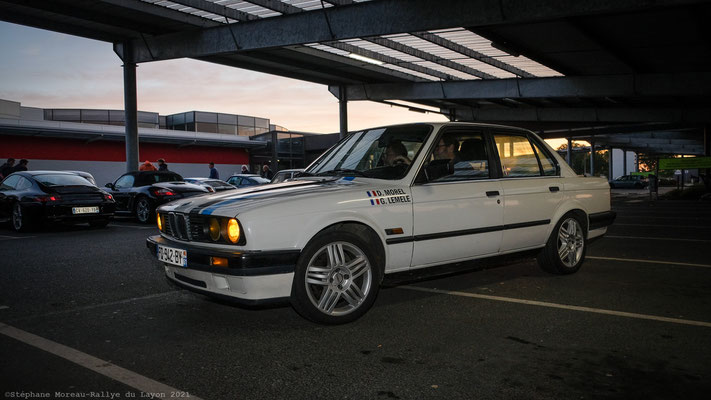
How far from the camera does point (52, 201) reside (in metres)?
11.2

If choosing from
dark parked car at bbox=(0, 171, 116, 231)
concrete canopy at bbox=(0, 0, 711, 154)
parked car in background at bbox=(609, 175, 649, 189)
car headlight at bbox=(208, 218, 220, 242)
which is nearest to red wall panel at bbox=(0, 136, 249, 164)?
concrete canopy at bbox=(0, 0, 711, 154)

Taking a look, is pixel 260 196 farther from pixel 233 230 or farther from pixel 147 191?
pixel 147 191

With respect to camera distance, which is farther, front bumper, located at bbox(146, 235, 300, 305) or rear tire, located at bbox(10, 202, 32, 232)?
rear tire, located at bbox(10, 202, 32, 232)

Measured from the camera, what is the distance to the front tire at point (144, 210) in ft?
44.2

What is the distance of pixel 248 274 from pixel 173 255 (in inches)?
33.8

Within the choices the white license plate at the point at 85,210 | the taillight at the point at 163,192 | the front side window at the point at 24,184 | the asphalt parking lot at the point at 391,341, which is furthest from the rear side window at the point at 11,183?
the asphalt parking lot at the point at 391,341

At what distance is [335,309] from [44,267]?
4.52 m

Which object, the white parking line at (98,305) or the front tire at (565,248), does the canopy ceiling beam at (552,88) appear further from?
the white parking line at (98,305)

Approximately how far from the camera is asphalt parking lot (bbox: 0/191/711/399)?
2.85 metres

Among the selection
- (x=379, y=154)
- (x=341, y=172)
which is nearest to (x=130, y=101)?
(x=341, y=172)

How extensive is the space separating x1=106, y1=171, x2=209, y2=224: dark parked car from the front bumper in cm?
961

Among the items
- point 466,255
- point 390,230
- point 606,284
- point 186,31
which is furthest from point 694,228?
point 186,31

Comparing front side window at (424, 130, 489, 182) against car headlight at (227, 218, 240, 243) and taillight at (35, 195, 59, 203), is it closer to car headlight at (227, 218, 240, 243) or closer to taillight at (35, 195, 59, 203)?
car headlight at (227, 218, 240, 243)

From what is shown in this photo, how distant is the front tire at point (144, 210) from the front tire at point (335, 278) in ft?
34.3
